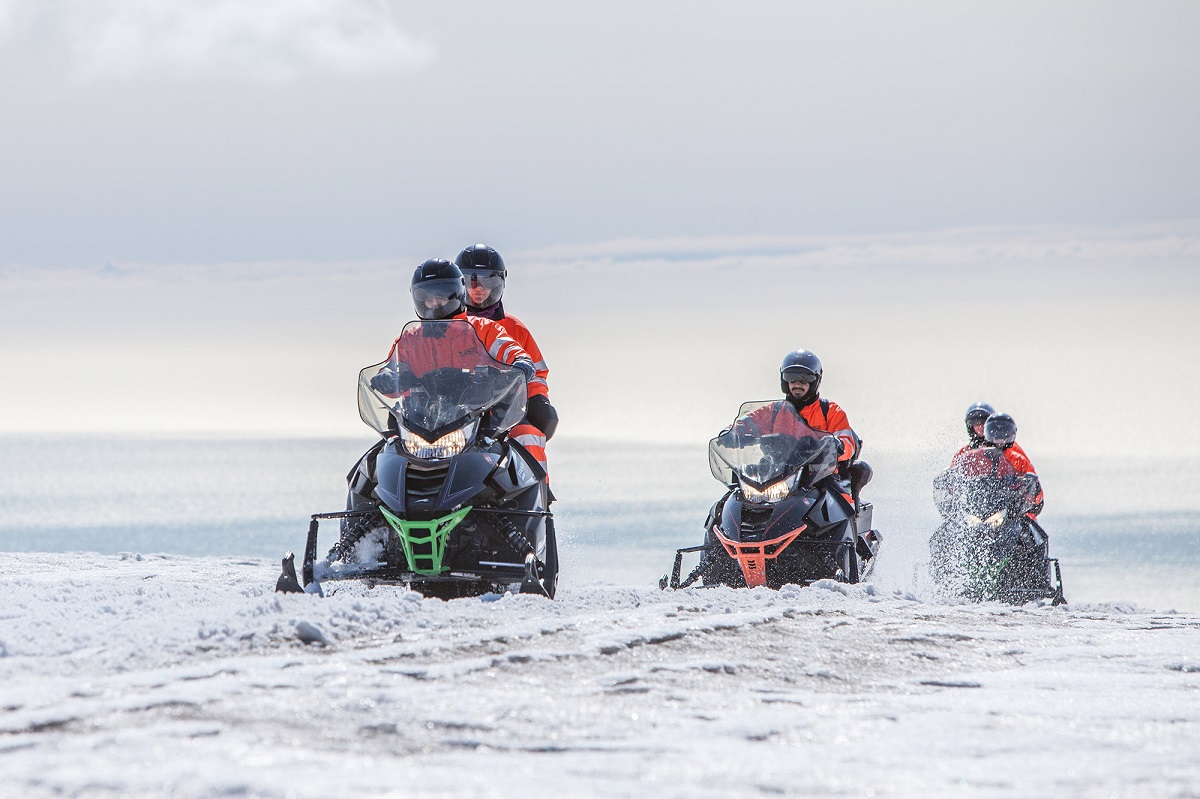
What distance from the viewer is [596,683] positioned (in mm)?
5648

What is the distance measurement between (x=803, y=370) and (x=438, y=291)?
432 cm

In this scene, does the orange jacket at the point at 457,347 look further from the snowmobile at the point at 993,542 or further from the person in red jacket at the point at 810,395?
the snowmobile at the point at 993,542

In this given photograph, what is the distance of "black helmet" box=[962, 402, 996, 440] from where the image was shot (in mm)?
16859

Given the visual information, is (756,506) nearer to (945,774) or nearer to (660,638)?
(660,638)

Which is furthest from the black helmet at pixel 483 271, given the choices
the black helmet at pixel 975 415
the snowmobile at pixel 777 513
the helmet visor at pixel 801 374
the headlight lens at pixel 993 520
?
the black helmet at pixel 975 415

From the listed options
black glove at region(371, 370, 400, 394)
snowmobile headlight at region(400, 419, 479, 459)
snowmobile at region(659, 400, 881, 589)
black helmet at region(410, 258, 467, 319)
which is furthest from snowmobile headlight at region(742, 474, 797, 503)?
black glove at region(371, 370, 400, 394)

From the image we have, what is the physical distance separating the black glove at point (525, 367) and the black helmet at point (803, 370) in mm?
4054

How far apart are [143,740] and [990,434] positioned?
11983mm

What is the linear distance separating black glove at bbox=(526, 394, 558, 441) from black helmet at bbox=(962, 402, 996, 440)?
29.8 ft

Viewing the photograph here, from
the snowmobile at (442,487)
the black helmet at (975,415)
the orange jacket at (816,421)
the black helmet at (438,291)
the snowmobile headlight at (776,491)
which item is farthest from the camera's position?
the black helmet at (975,415)

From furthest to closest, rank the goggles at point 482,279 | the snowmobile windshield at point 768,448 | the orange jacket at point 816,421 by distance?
the orange jacket at point 816,421 → the snowmobile windshield at point 768,448 → the goggles at point 482,279

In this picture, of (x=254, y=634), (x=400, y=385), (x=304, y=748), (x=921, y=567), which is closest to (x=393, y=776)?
(x=304, y=748)

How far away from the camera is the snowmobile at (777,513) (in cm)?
1084

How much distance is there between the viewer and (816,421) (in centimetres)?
1203
